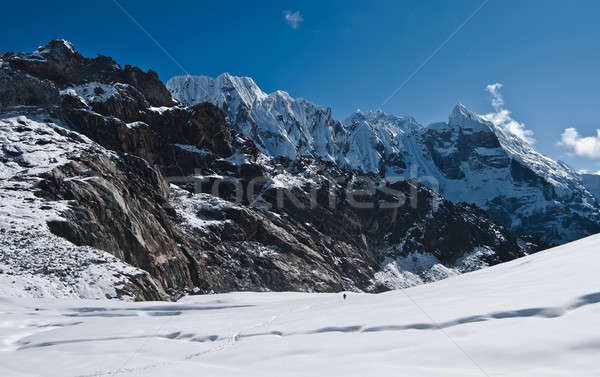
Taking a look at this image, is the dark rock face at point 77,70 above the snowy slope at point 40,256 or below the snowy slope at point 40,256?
above

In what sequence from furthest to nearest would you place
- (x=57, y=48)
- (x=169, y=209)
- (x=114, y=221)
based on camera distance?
(x=57, y=48)
(x=169, y=209)
(x=114, y=221)

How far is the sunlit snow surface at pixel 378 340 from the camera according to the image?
4.75 m

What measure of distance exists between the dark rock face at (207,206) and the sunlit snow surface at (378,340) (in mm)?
14576

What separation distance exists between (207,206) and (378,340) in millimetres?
60564

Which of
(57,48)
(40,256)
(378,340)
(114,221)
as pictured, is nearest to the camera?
(378,340)

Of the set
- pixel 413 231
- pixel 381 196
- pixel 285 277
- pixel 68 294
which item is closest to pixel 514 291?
pixel 68 294

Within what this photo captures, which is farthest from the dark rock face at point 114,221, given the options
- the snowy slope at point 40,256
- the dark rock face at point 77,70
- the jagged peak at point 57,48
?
the jagged peak at point 57,48

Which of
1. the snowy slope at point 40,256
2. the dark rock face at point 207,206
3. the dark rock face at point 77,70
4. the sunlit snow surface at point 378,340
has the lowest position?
the sunlit snow surface at point 378,340

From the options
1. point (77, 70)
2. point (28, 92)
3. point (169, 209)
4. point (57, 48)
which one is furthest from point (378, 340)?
point (57, 48)

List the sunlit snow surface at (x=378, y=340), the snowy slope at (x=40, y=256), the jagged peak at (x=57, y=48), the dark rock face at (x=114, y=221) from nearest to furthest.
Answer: the sunlit snow surface at (x=378, y=340), the snowy slope at (x=40, y=256), the dark rock face at (x=114, y=221), the jagged peak at (x=57, y=48)

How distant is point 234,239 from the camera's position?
201 feet

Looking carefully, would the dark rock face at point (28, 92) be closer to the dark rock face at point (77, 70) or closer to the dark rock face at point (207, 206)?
the dark rock face at point (207, 206)

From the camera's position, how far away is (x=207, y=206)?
6481 cm

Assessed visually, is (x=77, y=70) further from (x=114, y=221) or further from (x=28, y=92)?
(x=114, y=221)
